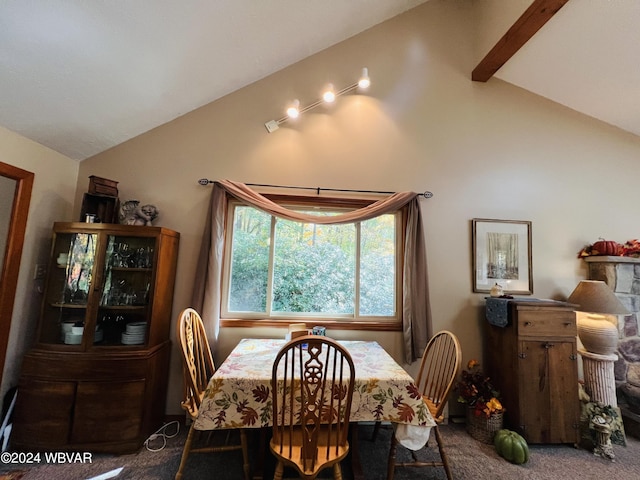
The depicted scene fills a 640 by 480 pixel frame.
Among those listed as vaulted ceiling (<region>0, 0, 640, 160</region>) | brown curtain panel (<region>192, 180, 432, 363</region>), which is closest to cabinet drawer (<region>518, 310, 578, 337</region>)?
brown curtain panel (<region>192, 180, 432, 363</region>)

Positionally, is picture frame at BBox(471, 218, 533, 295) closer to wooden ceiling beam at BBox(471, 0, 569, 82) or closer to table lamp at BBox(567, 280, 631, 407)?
table lamp at BBox(567, 280, 631, 407)

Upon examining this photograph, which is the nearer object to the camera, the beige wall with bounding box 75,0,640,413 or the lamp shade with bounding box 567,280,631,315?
the lamp shade with bounding box 567,280,631,315

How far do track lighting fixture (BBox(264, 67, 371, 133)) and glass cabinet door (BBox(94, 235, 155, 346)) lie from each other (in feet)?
4.86

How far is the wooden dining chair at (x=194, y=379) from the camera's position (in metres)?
1.60

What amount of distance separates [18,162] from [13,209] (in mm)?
347

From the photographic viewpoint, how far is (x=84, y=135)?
2252mm

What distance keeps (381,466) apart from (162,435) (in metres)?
1.65

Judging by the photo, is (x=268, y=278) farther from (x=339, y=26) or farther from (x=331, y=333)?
(x=339, y=26)

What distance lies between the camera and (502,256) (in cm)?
261

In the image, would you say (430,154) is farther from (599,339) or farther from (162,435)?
(162,435)

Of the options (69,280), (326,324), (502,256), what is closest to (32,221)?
(69,280)

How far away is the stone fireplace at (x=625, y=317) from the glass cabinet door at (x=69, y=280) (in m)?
4.36

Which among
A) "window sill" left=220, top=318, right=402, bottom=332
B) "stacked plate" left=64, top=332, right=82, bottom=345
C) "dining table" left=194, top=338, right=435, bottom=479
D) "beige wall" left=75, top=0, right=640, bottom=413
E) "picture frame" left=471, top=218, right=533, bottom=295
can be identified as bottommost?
"dining table" left=194, top=338, right=435, bottom=479

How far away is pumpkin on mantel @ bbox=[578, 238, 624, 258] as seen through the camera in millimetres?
2498
